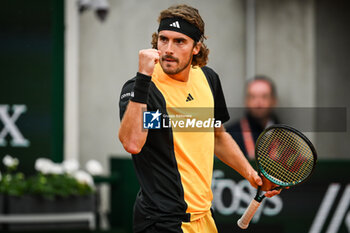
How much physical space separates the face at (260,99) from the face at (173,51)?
262 centimetres

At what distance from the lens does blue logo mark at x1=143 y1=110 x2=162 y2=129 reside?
2875 millimetres

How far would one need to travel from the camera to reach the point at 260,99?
565cm

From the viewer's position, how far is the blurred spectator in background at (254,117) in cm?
553

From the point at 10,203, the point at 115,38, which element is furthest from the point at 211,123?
the point at 115,38

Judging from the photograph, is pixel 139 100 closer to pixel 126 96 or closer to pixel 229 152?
pixel 126 96

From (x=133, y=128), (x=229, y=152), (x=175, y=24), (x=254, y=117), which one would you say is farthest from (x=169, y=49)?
(x=254, y=117)

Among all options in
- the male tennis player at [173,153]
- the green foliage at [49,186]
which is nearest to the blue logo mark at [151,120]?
the male tennis player at [173,153]

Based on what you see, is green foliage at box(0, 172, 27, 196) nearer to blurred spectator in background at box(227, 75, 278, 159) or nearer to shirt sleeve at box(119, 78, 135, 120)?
blurred spectator in background at box(227, 75, 278, 159)

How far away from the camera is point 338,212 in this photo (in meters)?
6.09

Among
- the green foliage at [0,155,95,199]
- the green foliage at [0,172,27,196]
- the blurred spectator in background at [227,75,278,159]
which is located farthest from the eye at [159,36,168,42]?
the green foliage at [0,172,27,196]

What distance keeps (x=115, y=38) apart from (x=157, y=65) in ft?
16.7

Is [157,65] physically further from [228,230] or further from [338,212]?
[338,212]

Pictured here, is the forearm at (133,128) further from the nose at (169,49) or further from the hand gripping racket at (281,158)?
the hand gripping racket at (281,158)

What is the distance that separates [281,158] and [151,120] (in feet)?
2.31
